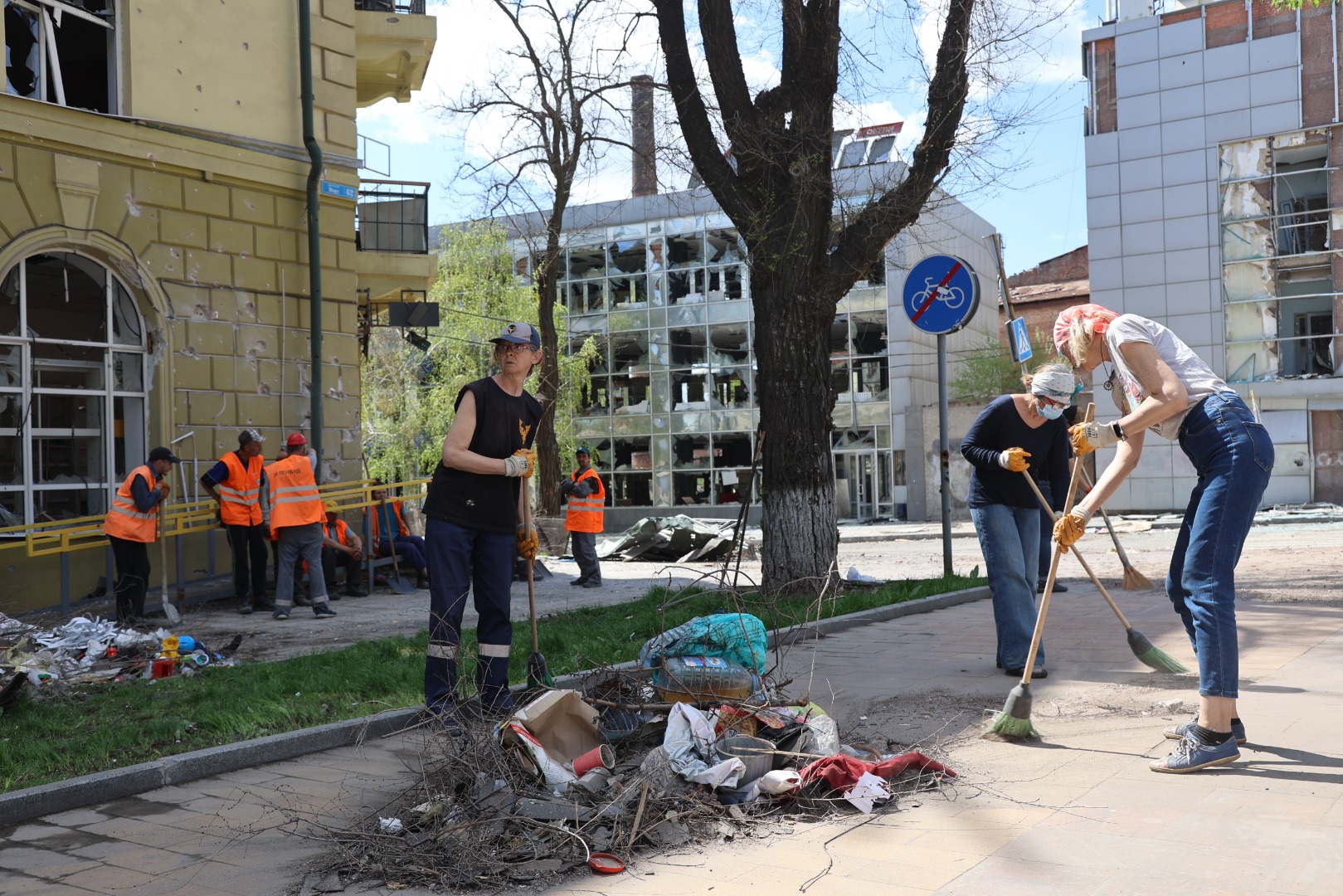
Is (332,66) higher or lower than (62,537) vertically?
higher

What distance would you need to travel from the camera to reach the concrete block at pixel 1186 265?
30.6 meters

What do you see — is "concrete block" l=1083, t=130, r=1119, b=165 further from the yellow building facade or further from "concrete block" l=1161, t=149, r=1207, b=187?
the yellow building facade

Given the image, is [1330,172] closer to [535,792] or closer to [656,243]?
[656,243]

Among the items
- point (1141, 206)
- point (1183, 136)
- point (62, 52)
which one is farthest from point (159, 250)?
point (1183, 136)

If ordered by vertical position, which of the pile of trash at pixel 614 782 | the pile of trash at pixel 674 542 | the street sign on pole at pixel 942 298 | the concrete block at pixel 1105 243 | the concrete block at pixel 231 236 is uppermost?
the concrete block at pixel 1105 243

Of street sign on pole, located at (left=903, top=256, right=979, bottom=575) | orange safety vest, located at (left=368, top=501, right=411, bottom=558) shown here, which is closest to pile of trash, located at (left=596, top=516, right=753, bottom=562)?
orange safety vest, located at (left=368, top=501, right=411, bottom=558)

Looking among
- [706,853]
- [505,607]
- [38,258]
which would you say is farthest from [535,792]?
[38,258]

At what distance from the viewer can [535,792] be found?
13.1ft

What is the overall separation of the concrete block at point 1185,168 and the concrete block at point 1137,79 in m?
1.96

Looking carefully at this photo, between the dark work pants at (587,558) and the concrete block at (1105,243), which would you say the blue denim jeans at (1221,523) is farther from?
the concrete block at (1105,243)

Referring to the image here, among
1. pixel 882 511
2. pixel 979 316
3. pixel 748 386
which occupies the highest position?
pixel 979 316

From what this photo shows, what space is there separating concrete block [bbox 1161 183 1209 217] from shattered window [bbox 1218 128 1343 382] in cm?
43

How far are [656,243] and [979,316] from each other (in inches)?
519

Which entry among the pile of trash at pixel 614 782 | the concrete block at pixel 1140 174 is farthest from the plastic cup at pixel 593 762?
the concrete block at pixel 1140 174
